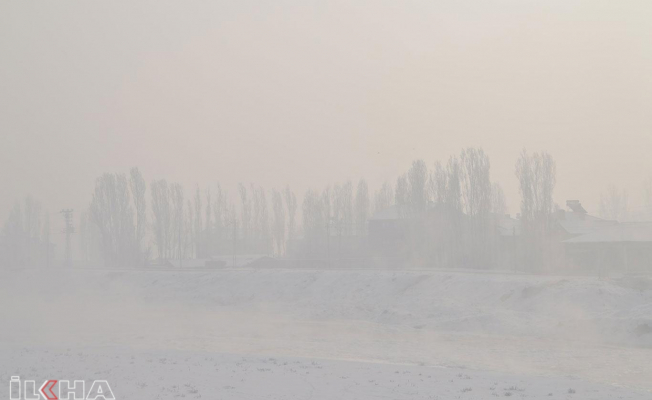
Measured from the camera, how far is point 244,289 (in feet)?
173

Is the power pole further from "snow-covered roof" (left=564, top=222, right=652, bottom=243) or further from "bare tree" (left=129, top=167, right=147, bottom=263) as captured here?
"snow-covered roof" (left=564, top=222, right=652, bottom=243)

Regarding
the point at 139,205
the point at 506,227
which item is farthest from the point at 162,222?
the point at 506,227

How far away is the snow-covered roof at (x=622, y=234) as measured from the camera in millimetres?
50956

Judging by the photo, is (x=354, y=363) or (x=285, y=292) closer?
(x=354, y=363)

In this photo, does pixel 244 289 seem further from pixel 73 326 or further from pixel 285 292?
pixel 73 326

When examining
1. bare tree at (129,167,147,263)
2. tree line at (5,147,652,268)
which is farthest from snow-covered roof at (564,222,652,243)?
bare tree at (129,167,147,263)

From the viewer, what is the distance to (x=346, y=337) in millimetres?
31281

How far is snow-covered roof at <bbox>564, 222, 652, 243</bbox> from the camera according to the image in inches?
2006

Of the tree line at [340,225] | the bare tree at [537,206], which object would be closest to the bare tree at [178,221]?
the tree line at [340,225]

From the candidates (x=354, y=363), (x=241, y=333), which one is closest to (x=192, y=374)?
(x=354, y=363)

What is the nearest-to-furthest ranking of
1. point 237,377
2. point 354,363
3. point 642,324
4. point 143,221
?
point 237,377
point 354,363
point 642,324
point 143,221

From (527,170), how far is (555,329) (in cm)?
3974

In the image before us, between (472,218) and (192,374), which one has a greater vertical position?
(472,218)

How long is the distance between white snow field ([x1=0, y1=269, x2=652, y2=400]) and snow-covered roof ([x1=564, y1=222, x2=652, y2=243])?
1506 centimetres
